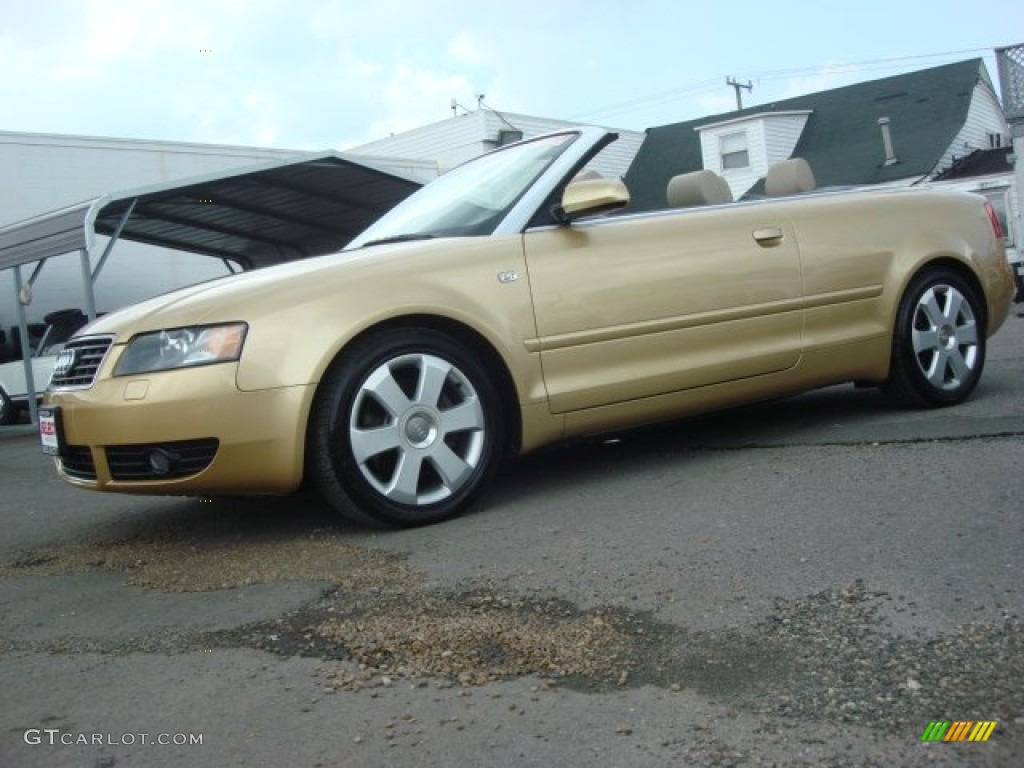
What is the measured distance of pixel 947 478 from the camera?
12.7ft

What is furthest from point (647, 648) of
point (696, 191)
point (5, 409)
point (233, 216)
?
point (5, 409)

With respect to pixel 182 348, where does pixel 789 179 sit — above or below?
above

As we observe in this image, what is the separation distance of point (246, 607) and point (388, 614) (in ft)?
1.70

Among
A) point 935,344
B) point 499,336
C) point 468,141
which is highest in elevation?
point 468,141

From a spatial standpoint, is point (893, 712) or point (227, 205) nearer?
point (893, 712)

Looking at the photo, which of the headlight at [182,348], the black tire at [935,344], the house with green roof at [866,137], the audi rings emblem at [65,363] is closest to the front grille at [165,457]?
the headlight at [182,348]

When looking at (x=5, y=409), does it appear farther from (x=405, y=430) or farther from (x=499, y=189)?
(x=405, y=430)

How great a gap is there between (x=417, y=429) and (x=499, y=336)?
1.69 ft

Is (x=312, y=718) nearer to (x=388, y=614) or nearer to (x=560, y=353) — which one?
(x=388, y=614)

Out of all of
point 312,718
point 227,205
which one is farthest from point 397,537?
point 227,205

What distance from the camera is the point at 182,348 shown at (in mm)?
3816

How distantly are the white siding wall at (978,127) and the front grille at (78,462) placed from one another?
2428 cm

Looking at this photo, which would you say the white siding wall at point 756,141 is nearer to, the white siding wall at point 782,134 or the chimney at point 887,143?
the white siding wall at point 782,134

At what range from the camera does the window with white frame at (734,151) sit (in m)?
28.5
